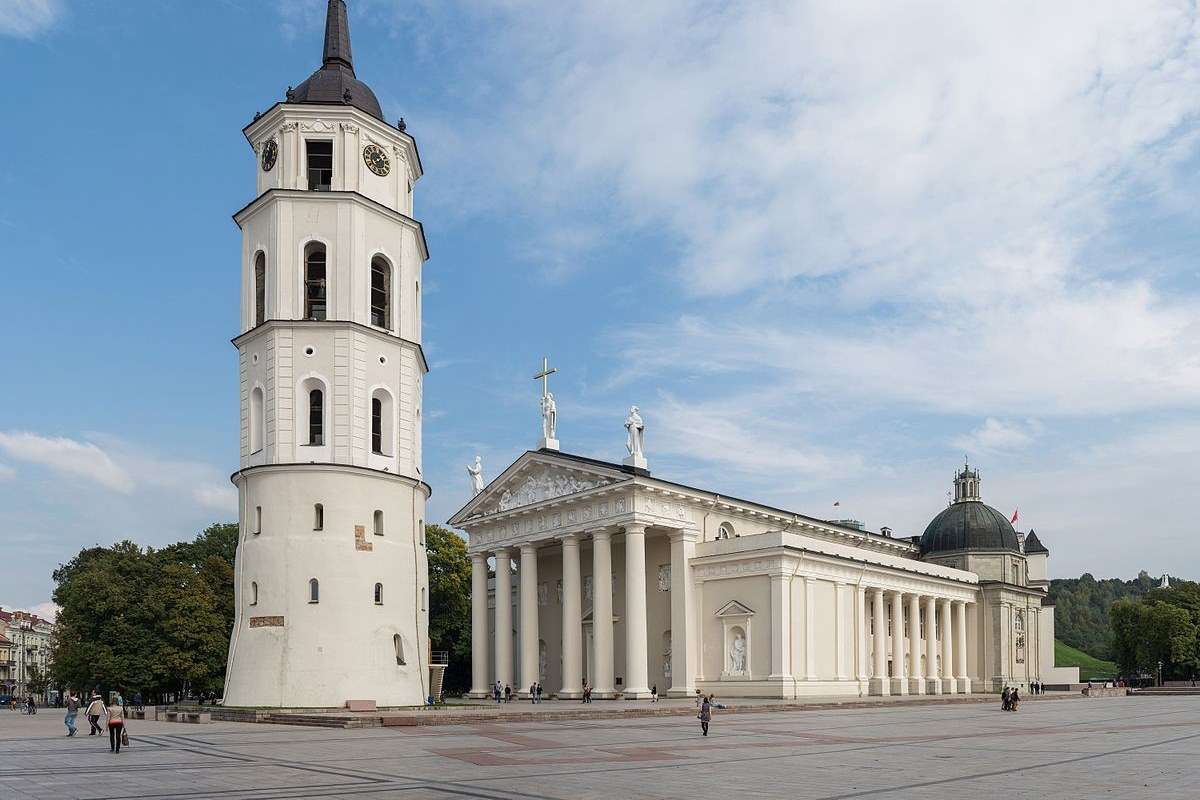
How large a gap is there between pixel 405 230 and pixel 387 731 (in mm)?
20274

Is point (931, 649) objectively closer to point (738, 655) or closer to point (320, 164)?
point (738, 655)

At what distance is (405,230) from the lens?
144 ft

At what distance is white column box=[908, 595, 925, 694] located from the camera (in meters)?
69.7

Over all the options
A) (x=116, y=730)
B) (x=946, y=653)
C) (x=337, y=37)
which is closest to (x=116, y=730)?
(x=116, y=730)

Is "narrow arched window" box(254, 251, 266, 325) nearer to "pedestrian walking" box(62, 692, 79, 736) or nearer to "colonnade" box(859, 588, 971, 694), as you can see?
"pedestrian walking" box(62, 692, 79, 736)

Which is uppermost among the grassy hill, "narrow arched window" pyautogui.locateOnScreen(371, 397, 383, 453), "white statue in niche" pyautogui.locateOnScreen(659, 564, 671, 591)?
"narrow arched window" pyautogui.locateOnScreen(371, 397, 383, 453)

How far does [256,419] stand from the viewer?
4153cm

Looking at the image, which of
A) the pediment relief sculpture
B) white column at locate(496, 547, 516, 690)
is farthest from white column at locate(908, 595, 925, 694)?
white column at locate(496, 547, 516, 690)

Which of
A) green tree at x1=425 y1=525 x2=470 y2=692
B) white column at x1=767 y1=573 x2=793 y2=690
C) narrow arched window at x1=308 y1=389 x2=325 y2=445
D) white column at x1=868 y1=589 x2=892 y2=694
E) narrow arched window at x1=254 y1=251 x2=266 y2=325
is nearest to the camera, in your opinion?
narrow arched window at x1=308 y1=389 x2=325 y2=445

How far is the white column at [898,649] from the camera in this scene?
67.0 metres

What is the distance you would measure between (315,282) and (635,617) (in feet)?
80.7

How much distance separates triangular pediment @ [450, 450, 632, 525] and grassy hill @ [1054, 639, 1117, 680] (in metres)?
106

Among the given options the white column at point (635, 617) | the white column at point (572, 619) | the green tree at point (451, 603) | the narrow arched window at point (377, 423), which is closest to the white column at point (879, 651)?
the white column at point (635, 617)

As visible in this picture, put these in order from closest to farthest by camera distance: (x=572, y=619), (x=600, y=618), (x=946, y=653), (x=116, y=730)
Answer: (x=116, y=730) < (x=600, y=618) < (x=572, y=619) < (x=946, y=653)
